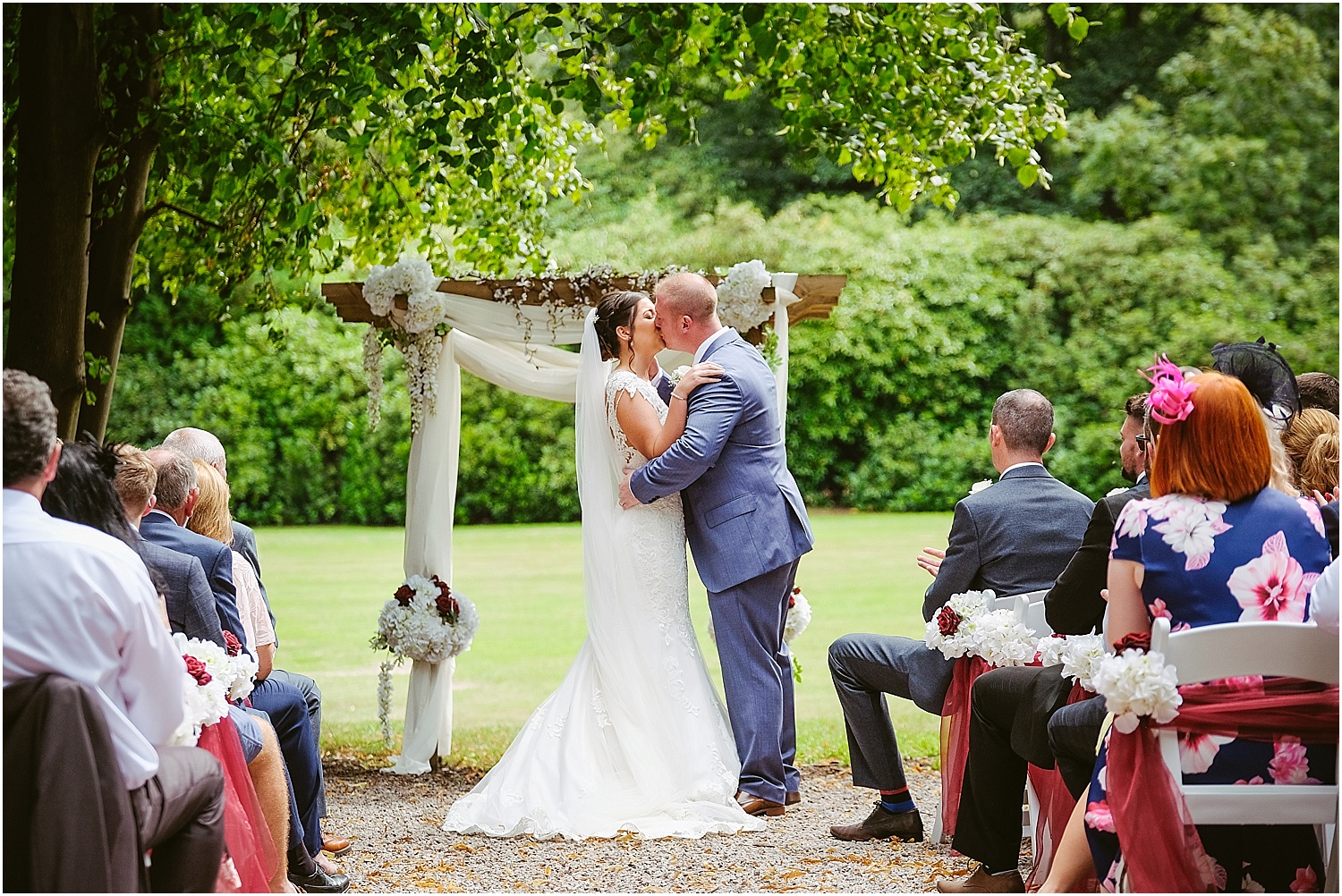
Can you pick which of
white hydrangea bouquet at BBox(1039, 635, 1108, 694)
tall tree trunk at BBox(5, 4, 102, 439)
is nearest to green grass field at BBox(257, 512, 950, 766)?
tall tree trunk at BBox(5, 4, 102, 439)

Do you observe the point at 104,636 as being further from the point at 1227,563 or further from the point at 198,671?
the point at 1227,563

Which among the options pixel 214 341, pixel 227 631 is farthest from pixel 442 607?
pixel 214 341

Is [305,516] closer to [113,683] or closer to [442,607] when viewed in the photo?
[442,607]

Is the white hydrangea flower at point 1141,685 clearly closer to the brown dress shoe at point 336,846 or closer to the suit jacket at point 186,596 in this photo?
the suit jacket at point 186,596

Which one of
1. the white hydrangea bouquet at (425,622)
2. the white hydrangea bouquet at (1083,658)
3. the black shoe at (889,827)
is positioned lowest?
the black shoe at (889,827)

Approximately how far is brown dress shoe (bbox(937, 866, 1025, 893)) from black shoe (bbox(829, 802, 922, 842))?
87 centimetres

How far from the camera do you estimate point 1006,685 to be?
3814 millimetres

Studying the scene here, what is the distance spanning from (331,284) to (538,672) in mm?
5038

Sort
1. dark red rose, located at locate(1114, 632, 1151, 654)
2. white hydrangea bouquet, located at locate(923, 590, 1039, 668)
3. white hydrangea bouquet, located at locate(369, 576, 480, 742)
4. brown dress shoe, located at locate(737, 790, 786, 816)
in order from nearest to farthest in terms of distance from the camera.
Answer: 1. dark red rose, located at locate(1114, 632, 1151, 654)
2. white hydrangea bouquet, located at locate(923, 590, 1039, 668)
3. brown dress shoe, located at locate(737, 790, 786, 816)
4. white hydrangea bouquet, located at locate(369, 576, 480, 742)

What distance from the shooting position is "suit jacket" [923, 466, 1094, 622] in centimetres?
441

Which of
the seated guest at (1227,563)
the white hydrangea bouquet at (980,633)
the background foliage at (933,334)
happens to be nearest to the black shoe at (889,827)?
the white hydrangea bouquet at (980,633)

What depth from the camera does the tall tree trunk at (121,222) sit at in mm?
6508

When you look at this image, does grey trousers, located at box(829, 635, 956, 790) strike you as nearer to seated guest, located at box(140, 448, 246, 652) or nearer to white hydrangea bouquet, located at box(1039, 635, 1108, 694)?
white hydrangea bouquet, located at box(1039, 635, 1108, 694)

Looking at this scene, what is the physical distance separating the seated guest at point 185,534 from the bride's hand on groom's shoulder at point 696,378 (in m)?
1.83
